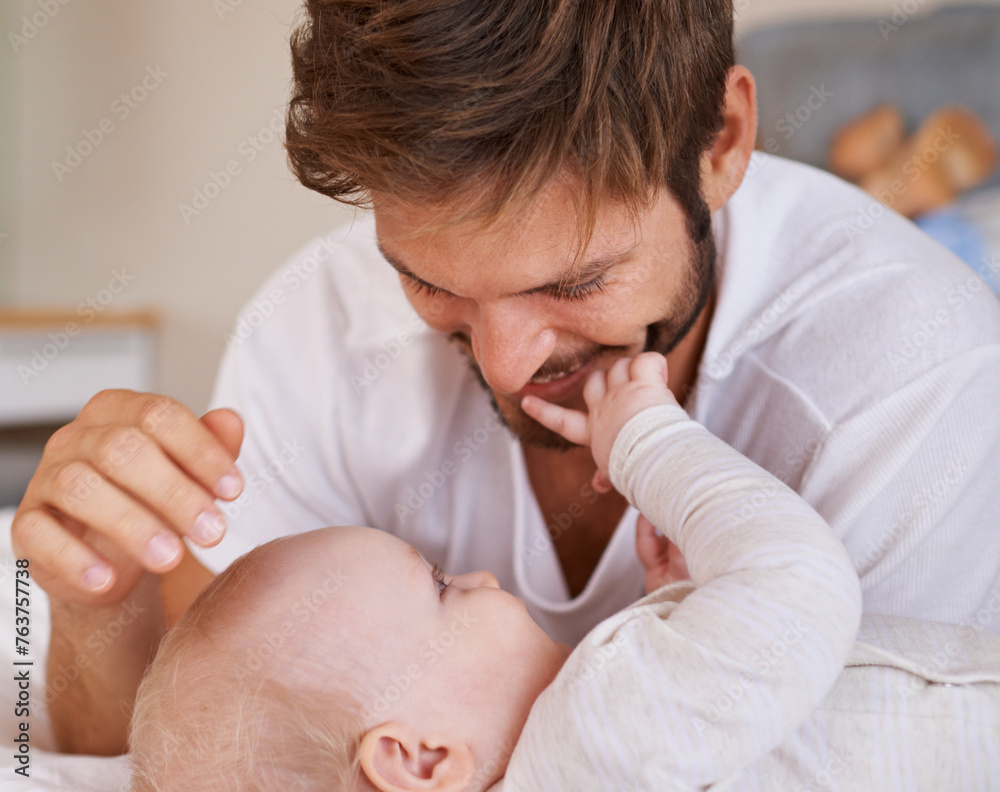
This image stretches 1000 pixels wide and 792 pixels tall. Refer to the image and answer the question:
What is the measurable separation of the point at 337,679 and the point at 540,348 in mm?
388

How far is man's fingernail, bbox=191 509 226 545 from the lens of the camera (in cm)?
87

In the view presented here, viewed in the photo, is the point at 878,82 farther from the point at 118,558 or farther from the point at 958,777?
the point at 118,558

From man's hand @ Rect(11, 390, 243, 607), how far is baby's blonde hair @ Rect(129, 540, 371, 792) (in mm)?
89

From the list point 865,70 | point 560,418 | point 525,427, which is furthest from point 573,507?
point 865,70

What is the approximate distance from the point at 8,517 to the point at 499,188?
1.23m

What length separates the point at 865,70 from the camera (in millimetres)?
2125

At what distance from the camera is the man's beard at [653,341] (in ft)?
3.44

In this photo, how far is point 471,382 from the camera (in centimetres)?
134

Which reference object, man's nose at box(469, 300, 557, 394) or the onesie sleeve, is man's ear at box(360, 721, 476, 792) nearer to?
the onesie sleeve

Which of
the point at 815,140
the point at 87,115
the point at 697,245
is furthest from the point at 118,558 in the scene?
the point at 87,115

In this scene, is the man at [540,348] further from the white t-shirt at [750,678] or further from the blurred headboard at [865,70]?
the blurred headboard at [865,70]

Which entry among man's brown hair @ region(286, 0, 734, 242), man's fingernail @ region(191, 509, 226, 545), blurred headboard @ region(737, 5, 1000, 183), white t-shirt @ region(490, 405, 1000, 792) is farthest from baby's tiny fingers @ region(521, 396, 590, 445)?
blurred headboard @ region(737, 5, 1000, 183)

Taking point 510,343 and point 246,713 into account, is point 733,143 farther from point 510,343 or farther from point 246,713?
point 246,713

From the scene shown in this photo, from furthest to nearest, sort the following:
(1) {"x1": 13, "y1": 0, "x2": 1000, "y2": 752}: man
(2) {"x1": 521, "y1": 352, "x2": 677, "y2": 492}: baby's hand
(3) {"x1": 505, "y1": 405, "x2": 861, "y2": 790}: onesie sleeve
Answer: (2) {"x1": 521, "y1": 352, "x2": 677, "y2": 492}: baby's hand
(1) {"x1": 13, "y1": 0, "x2": 1000, "y2": 752}: man
(3) {"x1": 505, "y1": 405, "x2": 861, "y2": 790}: onesie sleeve
